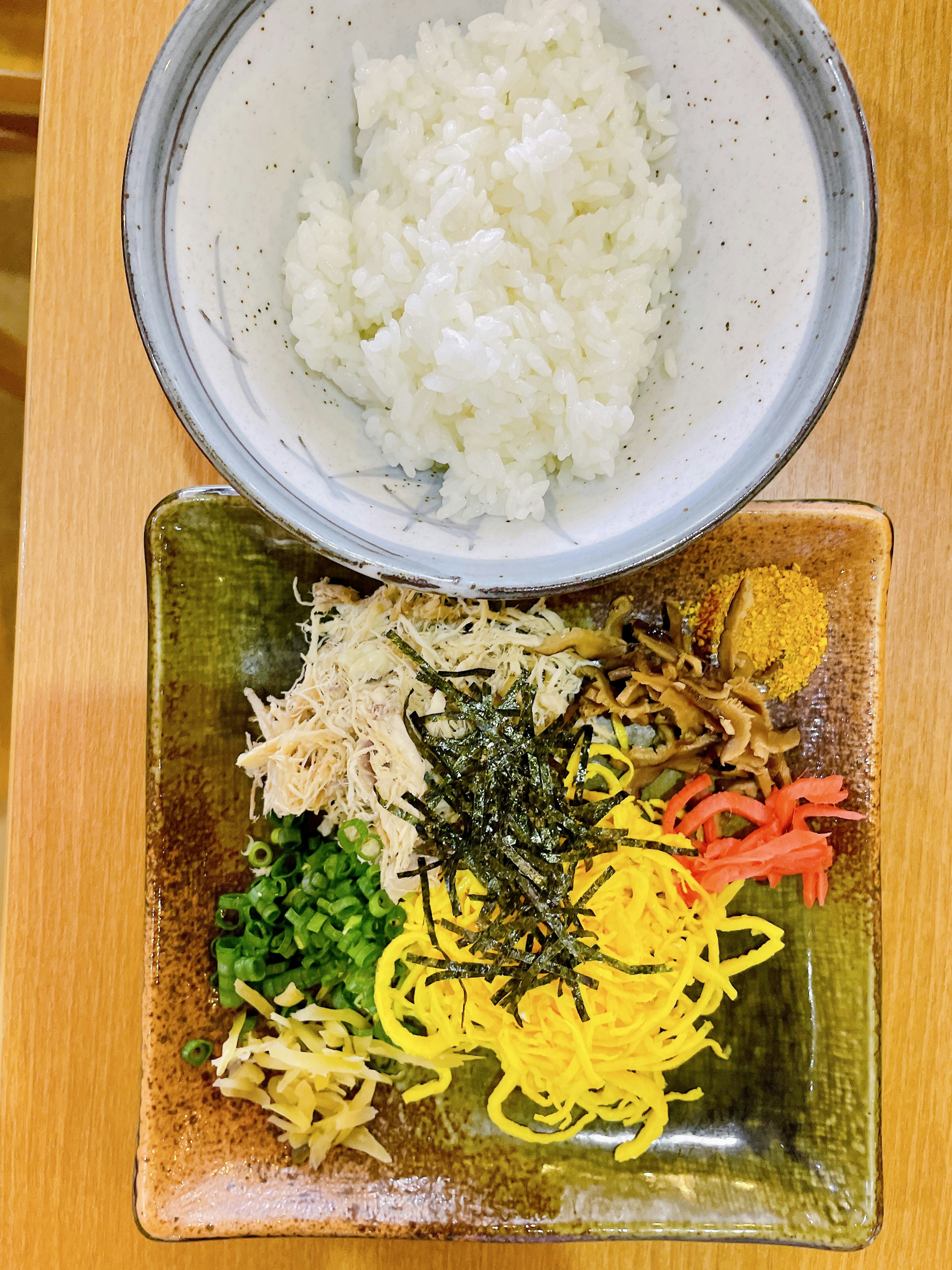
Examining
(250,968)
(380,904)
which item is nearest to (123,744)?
(250,968)

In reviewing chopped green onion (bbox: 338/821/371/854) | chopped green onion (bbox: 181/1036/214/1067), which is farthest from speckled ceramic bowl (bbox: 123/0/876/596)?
chopped green onion (bbox: 181/1036/214/1067)

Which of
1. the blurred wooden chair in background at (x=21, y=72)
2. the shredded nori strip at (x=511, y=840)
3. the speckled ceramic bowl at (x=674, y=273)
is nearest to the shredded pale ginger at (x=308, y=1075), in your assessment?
the shredded nori strip at (x=511, y=840)

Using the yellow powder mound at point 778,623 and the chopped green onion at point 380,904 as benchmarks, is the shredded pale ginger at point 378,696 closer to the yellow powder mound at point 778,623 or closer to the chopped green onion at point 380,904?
the chopped green onion at point 380,904

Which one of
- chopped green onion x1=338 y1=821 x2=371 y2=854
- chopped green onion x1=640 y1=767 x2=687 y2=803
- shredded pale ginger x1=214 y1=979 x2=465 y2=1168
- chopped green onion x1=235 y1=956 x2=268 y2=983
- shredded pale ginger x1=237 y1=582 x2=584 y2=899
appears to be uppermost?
shredded pale ginger x1=237 y1=582 x2=584 y2=899

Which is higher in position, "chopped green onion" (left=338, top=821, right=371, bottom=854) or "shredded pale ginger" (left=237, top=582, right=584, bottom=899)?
"shredded pale ginger" (left=237, top=582, right=584, bottom=899)

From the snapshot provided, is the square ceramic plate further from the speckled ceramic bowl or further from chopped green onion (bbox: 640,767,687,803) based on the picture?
the speckled ceramic bowl

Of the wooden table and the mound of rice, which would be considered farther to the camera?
the wooden table

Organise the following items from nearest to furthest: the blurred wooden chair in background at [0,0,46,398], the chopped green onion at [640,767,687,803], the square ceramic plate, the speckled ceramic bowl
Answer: the speckled ceramic bowl
the square ceramic plate
the chopped green onion at [640,767,687,803]
the blurred wooden chair in background at [0,0,46,398]

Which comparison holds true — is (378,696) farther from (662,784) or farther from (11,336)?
(11,336)

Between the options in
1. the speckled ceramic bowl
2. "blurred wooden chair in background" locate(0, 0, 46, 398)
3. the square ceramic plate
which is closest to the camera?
the speckled ceramic bowl
